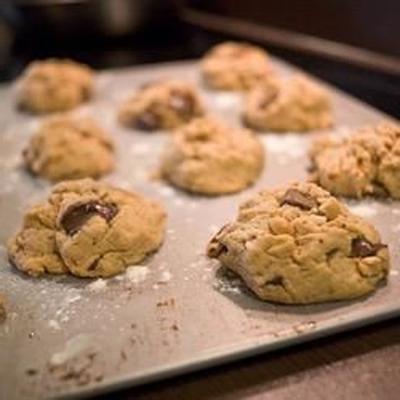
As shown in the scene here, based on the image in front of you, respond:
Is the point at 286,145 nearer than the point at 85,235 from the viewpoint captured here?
No

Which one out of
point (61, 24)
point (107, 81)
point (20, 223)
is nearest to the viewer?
point (20, 223)

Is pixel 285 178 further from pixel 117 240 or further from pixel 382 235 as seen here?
pixel 117 240

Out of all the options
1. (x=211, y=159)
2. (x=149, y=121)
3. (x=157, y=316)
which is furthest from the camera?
(x=149, y=121)

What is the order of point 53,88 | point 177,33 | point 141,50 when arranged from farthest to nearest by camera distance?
1. point 177,33
2. point 141,50
3. point 53,88

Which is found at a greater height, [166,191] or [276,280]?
[276,280]

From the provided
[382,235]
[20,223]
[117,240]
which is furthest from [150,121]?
[382,235]

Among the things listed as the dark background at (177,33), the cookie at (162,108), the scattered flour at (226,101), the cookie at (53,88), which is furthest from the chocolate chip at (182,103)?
the dark background at (177,33)

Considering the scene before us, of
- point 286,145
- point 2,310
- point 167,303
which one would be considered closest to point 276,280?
point 167,303

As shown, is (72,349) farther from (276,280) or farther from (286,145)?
(286,145)
